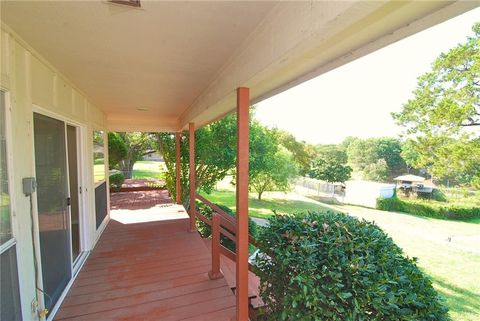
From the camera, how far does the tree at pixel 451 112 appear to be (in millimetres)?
8297

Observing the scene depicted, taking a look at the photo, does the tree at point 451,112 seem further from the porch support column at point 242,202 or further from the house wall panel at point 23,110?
the house wall panel at point 23,110

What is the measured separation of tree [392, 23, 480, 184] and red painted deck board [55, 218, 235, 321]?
381 inches

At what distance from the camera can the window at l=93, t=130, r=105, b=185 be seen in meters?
4.29

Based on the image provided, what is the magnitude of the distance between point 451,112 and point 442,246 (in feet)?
19.0

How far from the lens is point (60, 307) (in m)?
2.38

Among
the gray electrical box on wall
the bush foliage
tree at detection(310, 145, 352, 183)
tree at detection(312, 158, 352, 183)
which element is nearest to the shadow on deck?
the gray electrical box on wall

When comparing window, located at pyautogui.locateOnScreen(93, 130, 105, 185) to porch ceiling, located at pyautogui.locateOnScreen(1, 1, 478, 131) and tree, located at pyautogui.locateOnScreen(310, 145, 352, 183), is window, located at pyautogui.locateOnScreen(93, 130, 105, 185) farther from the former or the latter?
tree, located at pyautogui.locateOnScreen(310, 145, 352, 183)

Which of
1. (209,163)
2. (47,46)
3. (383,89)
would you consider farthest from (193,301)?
(383,89)

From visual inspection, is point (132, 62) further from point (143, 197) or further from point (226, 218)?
point (143, 197)

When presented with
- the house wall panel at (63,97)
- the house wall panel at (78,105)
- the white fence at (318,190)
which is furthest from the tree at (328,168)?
the house wall panel at (63,97)

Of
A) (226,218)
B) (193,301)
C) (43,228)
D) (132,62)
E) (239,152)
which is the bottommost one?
(193,301)

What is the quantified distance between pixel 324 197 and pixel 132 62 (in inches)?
842

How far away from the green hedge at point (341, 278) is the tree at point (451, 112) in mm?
8687

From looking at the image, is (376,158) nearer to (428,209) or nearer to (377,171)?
(377,171)
